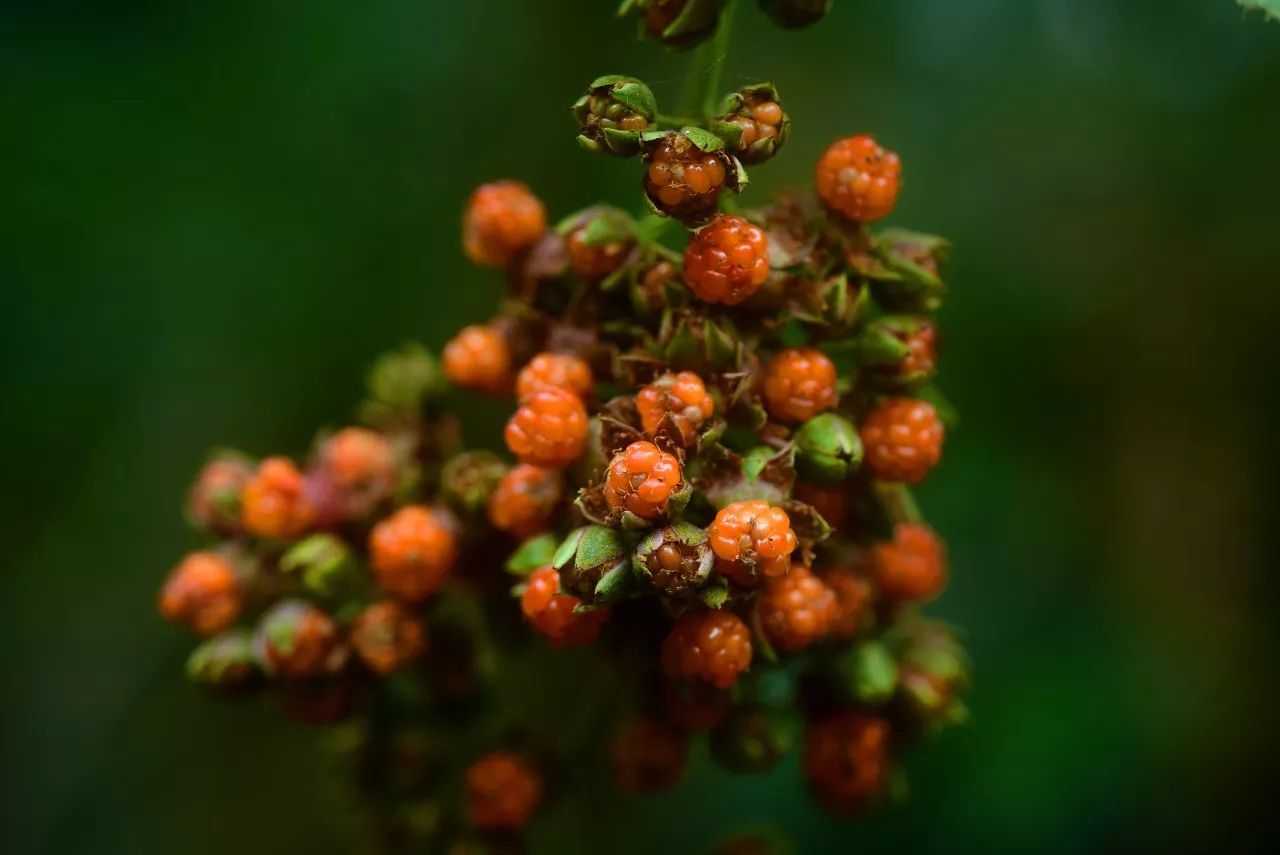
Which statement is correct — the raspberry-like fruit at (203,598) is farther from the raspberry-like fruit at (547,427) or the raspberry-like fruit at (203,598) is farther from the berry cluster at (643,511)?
the raspberry-like fruit at (547,427)

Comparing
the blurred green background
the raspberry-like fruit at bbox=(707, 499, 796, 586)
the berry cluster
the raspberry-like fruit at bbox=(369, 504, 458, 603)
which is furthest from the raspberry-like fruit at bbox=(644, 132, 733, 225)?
the blurred green background

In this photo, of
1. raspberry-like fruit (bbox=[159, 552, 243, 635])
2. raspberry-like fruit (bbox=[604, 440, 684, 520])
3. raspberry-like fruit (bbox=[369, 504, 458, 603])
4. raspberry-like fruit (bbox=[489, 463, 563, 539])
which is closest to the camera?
raspberry-like fruit (bbox=[604, 440, 684, 520])

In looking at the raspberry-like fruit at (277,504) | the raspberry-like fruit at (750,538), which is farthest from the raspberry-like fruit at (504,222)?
the raspberry-like fruit at (750,538)

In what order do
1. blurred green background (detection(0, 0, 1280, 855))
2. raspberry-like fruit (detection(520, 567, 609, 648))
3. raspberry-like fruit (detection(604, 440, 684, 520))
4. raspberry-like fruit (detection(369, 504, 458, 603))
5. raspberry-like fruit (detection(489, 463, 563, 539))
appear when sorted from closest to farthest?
raspberry-like fruit (detection(604, 440, 684, 520)) < raspberry-like fruit (detection(520, 567, 609, 648)) < raspberry-like fruit (detection(489, 463, 563, 539)) < raspberry-like fruit (detection(369, 504, 458, 603)) < blurred green background (detection(0, 0, 1280, 855))

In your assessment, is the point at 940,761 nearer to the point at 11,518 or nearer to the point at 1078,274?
the point at 1078,274

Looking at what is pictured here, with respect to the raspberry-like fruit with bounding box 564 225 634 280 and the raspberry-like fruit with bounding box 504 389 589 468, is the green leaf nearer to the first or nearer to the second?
the raspberry-like fruit with bounding box 504 389 589 468

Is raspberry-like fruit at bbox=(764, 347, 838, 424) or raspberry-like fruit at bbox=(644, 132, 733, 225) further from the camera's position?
raspberry-like fruit at bbox=(764, 347, 838, 424)

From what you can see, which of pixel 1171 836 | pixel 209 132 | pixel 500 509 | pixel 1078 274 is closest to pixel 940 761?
pixel 1171 836

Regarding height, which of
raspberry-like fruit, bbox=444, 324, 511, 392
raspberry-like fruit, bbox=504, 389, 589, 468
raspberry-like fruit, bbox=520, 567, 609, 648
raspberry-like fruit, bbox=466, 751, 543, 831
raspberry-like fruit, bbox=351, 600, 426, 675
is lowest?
raspberry-like fruit, bbox=466, 751, 543, 831
